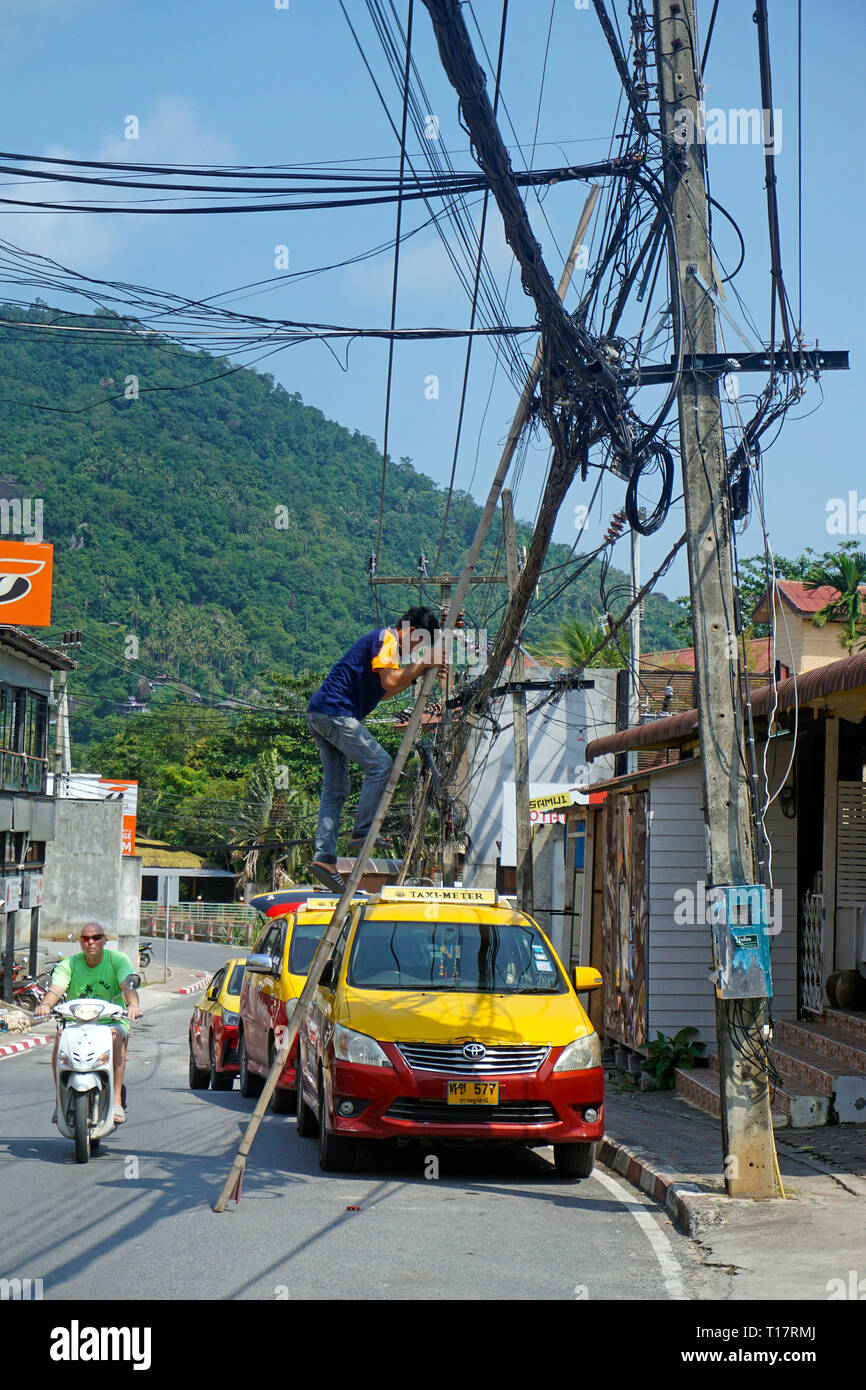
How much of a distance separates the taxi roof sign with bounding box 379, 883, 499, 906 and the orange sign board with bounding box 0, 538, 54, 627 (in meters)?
24.0

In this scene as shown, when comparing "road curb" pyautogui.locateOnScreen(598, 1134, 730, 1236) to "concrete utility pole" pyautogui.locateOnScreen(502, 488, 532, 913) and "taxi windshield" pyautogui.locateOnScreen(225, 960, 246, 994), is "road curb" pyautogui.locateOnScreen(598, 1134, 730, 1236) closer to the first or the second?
"taxi windshield" pyautogui.locateOnScreen(225, 960, 246, 994)

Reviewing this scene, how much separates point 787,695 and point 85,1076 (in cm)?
604

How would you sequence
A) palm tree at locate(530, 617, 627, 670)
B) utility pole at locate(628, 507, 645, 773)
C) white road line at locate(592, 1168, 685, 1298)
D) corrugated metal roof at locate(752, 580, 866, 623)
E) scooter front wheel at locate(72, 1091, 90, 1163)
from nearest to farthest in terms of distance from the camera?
white road line at locate(592, 1168, 685, 1298) < scooter front wheel at locate(72, 1091, 90, 1163) < utility pole at locate(628, 507, 645, 773) < corrugated metal roof at locate(752, 580, 866, 623) < palm tree at locate(530, 617, 627, 670)

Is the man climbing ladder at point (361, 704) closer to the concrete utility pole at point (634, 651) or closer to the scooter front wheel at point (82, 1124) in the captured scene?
the scooter front wheel at point (82, 1124)

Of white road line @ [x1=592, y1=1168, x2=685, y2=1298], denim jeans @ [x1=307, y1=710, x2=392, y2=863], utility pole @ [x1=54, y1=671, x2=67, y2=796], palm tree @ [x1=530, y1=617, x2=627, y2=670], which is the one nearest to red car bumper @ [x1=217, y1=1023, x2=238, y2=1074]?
denim jeans @ [x1=307, y1=710, x2=392, y2=863]

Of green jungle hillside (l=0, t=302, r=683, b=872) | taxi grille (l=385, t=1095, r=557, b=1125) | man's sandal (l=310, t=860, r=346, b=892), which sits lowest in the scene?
taxi grille (l=385, t=1095, r=557, b=1125)

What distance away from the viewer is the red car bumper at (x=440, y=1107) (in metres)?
9.25

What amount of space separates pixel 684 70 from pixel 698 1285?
7.41 m

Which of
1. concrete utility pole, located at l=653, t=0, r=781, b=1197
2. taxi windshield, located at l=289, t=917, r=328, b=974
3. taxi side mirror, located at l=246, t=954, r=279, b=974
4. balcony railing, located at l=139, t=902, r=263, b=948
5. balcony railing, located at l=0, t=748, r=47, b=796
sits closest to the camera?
concrete utility pole, located at l=653, t=0, r=781, b=1197

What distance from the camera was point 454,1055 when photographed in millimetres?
9367

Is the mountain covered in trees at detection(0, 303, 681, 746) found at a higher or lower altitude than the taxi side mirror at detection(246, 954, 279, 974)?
higher

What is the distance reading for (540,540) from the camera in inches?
502

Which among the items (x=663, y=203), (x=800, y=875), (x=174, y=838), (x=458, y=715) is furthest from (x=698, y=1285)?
(x=174, y=838)

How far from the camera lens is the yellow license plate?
9.27 meters
